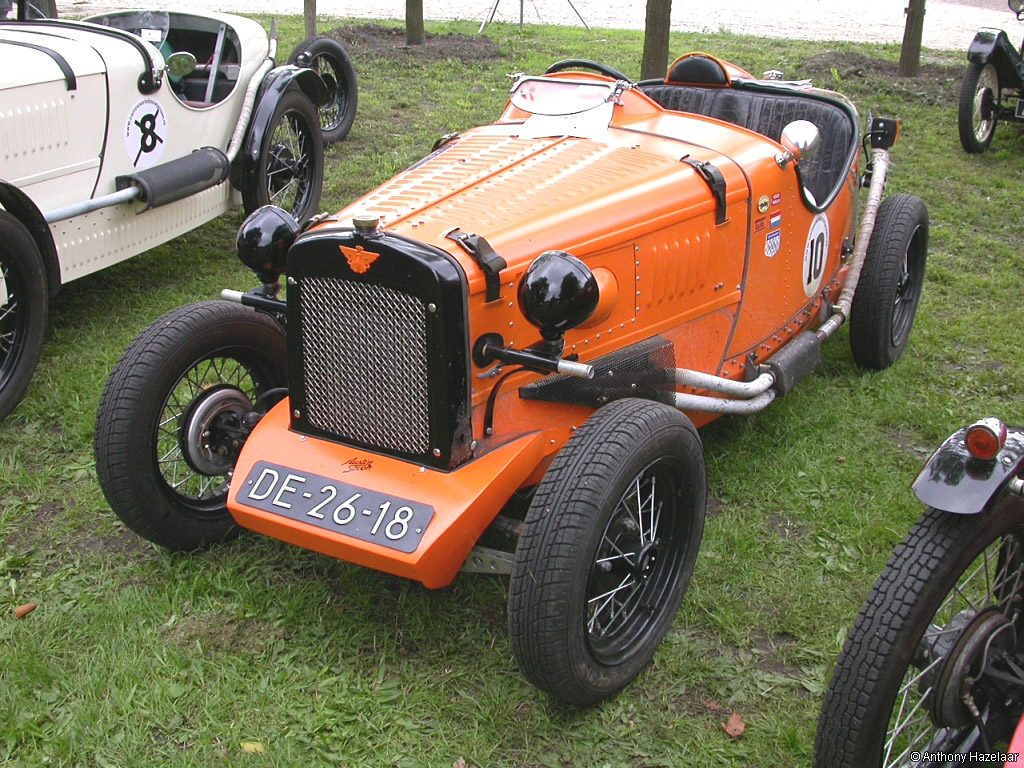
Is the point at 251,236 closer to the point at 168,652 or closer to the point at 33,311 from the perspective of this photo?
the point at 168,652

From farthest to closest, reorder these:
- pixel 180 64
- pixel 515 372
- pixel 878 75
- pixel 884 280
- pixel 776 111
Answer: pixel 878 75, pixel 180 64, pixel 776 111, pixel 884 280, pixel 515 372

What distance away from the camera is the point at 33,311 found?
14.5 feet

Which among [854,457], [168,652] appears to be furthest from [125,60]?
[854,457]

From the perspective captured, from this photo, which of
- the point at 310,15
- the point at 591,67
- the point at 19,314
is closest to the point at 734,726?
the point at 591,67

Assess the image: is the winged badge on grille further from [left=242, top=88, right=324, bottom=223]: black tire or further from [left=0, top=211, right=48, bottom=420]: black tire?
[left=242, top=88, right=324, bottom=223]: black tire

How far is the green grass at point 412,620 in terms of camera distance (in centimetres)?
283

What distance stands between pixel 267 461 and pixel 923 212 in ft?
11.2

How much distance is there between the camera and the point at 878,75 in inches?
411

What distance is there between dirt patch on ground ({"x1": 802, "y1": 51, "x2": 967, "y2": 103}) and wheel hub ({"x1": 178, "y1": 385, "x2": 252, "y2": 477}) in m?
8.19

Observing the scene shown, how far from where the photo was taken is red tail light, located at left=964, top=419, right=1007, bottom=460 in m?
2.29

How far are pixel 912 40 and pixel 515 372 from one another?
8.80 meters

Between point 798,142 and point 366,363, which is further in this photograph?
point 798,142

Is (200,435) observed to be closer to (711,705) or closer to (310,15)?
(711,705)

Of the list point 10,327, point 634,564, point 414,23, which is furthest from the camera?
point 414,23
